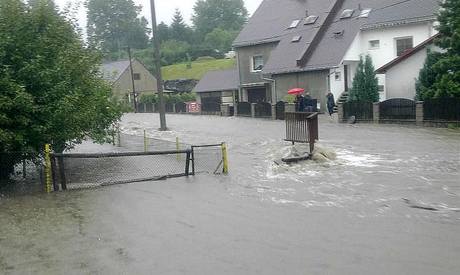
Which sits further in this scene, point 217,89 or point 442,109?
point 217,89

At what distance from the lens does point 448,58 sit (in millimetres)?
24797

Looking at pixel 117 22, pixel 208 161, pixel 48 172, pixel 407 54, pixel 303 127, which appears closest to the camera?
pixel 48 172

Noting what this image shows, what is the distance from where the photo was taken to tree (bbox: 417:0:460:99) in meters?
24.4

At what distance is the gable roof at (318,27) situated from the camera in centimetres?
3450

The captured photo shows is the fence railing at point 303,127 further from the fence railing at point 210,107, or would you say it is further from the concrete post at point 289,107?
the fence railing at point 210,107

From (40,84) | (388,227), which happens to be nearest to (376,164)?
(388,227)

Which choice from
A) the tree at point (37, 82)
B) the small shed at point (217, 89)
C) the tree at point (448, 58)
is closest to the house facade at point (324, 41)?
the small shed at point (217, 89)

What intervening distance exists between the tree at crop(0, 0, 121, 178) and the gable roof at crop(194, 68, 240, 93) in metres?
36.8

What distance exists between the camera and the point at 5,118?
42.4 ft

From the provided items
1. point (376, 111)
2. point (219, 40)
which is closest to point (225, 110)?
point (376, 111)

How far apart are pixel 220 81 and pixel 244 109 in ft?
48.4

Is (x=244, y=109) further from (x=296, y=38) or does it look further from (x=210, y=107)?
(x=210, y=107)

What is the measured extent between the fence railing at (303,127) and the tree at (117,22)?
108 m

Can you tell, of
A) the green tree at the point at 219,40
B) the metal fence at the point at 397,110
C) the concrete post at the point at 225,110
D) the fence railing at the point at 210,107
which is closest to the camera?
the metal fence at the point at 397,110
